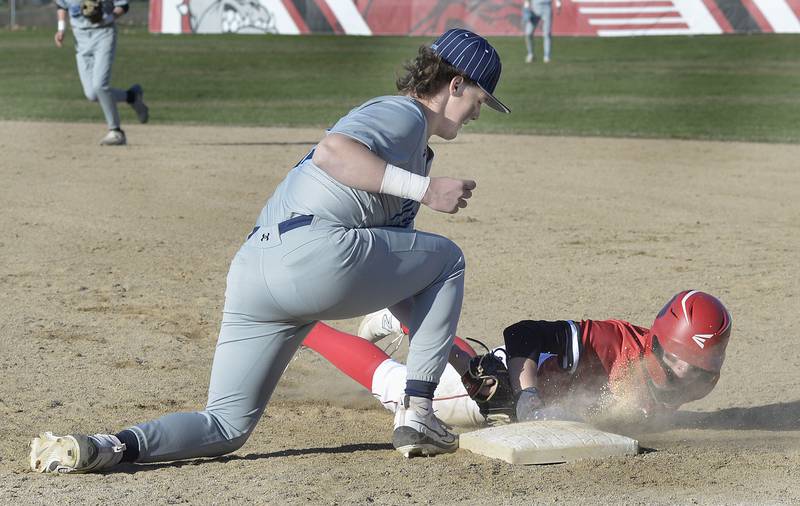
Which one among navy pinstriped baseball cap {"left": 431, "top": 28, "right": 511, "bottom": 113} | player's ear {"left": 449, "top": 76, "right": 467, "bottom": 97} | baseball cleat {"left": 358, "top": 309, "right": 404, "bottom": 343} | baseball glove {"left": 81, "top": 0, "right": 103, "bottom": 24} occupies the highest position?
navy pinstriped baseball cap {"left": 431, "top": 28, "right": 511, "bottom": 113}

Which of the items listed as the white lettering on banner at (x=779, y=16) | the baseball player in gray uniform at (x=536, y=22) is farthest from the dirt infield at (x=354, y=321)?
the white lettering on banner at (x=779, y=16)

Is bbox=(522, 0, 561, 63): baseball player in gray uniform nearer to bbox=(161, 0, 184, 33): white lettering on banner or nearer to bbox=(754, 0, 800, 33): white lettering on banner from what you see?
bbox=(754, 0, 800, 33): white lettering on banner

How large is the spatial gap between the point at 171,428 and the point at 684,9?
28880 mm

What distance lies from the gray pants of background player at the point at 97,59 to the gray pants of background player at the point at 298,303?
8356 millimetres

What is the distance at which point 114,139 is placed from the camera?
A: 12.6 meters

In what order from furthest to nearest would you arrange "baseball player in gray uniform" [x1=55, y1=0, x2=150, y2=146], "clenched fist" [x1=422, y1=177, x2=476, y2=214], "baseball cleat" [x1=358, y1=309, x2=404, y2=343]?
"baseball player in gray uniform" [x1=55, y1=0, x2=150, y2=146]
"baseball cleat" [x1=358, y1=309, x2=404, y2=343]
"clenched fist" [x1=422, y1=177, x2=476, y2=214]

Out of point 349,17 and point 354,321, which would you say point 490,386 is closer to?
point 354,321

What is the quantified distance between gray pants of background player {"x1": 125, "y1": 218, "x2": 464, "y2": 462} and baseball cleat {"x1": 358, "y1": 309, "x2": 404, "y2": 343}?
1.15 m

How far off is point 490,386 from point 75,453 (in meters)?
1.56

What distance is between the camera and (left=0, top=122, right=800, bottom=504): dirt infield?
3.83 meters

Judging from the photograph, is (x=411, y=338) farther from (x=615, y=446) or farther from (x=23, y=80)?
(x=23, y=80)

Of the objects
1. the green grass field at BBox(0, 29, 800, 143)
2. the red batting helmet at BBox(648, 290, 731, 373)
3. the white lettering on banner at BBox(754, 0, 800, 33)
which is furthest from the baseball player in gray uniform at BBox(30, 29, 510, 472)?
the white lettering on banner at BBox(754, 0, 800, 33)

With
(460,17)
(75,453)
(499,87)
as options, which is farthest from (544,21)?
(75,453)

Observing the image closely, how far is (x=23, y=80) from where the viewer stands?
2145cm
